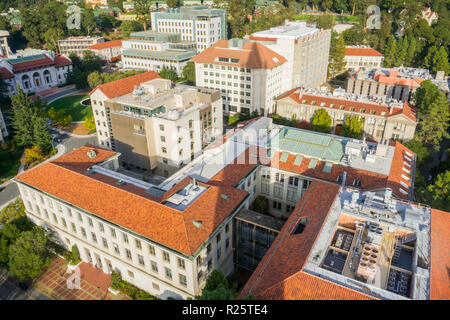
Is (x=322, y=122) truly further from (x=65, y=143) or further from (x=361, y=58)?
(x=361, y=58)

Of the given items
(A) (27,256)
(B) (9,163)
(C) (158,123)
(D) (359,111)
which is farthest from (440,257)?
(B) (9,163)

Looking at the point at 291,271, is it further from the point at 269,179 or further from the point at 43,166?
the point at 43,166

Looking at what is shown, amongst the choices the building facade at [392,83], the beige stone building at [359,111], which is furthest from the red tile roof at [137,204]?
the building facade at [392,83]

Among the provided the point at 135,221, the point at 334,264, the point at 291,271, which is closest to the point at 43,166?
the point at 135,221

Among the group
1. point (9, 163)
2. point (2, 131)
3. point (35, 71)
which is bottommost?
point (9, 163)

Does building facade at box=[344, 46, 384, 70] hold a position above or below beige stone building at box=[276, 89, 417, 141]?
above

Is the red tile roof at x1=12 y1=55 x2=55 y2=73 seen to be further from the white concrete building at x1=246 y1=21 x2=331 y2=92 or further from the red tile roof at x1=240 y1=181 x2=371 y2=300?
the red tile roof at x1=240 y1=181 x2=371 y2=300

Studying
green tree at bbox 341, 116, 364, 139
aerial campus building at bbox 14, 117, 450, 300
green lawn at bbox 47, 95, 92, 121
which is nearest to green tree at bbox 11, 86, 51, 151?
green lawn at bbox 47, 95, 92, 121
